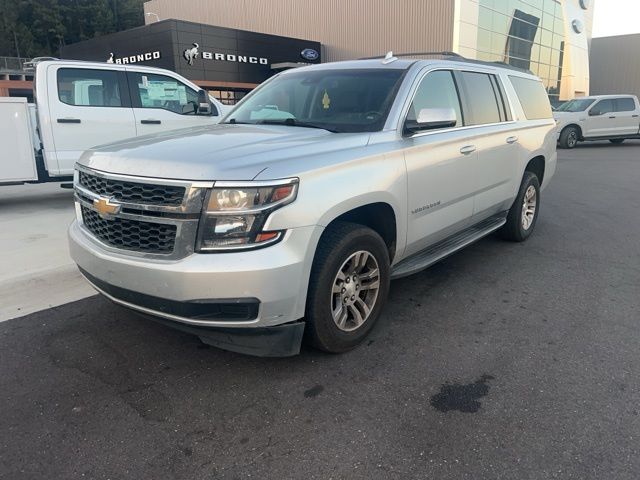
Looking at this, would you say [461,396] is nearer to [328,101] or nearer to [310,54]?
[328,101]

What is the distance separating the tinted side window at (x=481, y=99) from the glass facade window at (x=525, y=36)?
2621 cm

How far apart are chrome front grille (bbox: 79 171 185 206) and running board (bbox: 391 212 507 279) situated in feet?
5.60

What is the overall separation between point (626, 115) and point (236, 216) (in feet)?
67.5

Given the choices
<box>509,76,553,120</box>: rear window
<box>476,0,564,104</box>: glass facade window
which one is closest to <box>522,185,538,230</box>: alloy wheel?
<box>509,76,553,120</box>: rear window

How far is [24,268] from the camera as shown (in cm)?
496

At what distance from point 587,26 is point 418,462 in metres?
50.5

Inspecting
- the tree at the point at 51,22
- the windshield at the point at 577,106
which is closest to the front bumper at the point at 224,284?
the windshield at the point at 577,106

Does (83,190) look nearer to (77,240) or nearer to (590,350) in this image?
(77,240)

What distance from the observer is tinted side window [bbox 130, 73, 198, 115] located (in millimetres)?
8453

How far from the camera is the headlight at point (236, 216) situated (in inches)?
106

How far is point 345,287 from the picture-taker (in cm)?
330

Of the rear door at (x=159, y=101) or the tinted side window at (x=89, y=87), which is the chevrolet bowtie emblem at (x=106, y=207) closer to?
the rear door at (x=159, y=101)

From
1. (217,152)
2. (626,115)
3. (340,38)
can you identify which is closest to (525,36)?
(340,38)

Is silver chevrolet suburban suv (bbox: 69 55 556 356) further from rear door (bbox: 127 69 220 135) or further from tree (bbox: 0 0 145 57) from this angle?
tree (bbox: 0 0 145 57)
